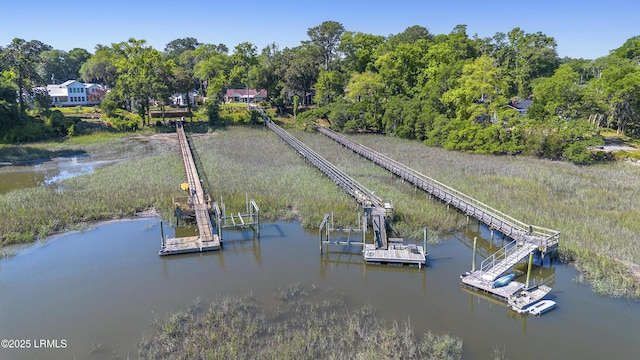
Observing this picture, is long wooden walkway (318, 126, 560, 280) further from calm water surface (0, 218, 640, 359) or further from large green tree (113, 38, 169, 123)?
large green tree (113, 38, 169, 123)

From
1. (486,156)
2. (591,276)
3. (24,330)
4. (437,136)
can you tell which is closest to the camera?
(24,330)

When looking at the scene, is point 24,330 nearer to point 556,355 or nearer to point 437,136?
point 556,355

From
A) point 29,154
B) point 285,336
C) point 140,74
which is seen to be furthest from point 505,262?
point 140,74

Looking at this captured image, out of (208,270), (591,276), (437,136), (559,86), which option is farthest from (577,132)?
(208,270)

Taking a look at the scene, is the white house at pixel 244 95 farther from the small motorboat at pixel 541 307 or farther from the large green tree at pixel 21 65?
the small motorboat at pixel 541 307

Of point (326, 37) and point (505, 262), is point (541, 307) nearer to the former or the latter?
point (505, 262)

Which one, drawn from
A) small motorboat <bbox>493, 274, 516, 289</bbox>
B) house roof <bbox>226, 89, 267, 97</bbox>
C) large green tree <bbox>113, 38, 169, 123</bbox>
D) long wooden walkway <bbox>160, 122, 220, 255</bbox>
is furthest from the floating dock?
house roof <bbox>226, 89, 267, 97</bbox>
